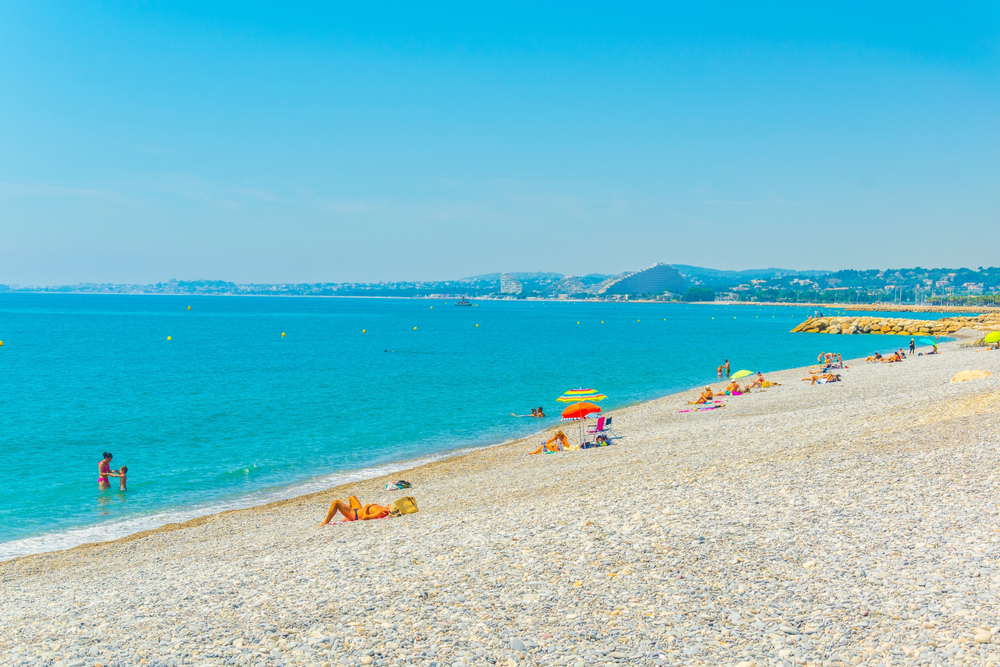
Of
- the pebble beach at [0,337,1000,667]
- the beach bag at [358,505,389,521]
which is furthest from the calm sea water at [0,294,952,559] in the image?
the beach bag at [358,505,389,521]

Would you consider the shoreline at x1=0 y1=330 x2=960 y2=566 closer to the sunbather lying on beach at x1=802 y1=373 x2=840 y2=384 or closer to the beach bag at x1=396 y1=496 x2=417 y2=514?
the beach bag at x1=396 y1=496 x2=417 y2=514

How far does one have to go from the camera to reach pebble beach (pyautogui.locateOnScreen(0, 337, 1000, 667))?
26.7ft

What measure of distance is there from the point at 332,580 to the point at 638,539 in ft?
16.0

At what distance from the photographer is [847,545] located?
34.6 ft

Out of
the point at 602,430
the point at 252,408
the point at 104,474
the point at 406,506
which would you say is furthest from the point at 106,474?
the point at 602,430

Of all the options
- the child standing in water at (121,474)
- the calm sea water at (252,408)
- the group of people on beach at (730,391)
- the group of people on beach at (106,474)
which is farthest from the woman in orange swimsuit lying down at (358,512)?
the group of people on beach at (730,391)

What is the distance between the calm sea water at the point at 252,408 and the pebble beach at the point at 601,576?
5000 millimetres

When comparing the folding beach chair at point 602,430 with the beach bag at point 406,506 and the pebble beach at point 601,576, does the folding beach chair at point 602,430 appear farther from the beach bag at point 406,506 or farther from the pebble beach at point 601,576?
the beach bag at point 406,506

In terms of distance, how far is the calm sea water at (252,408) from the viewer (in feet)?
74.5

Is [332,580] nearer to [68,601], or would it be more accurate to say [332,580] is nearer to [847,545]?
[68,601]

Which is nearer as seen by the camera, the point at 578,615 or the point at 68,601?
the point at 578,615

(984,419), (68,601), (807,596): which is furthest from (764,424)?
(68,601)

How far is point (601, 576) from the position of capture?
10070mm

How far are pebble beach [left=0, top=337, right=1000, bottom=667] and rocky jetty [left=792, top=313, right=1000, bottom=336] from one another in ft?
325
